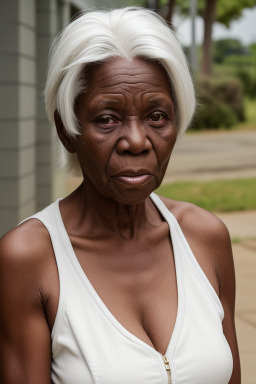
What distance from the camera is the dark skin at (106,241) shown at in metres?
1.83

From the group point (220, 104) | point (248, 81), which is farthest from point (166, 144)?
point (248, 81)

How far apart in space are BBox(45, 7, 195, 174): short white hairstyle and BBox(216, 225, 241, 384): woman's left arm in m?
0.42

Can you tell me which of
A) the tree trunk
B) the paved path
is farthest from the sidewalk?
the tree trunk

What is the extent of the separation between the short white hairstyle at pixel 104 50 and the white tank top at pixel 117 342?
1.01 feet

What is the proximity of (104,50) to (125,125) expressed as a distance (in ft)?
0.55

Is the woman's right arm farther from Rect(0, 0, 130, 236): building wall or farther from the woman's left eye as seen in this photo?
Rect(0, 0, 130, 236): building wall

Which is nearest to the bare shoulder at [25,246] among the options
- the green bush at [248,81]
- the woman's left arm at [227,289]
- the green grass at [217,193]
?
the woman's left arm at [227,289]

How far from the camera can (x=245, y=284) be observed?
20.5 feet

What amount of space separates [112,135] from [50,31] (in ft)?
23.9

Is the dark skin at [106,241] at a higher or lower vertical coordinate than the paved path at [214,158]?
higher

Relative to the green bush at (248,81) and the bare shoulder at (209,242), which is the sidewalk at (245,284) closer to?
the bare shoulder at (209,242)

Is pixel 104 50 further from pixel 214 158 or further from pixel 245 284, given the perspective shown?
pixel 214 158

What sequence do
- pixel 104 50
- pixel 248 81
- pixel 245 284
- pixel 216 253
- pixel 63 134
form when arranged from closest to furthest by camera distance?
pixel 104 50 → pixel 63 134 → pixel 216 253 → pixel 245 284 → pixel 248 81

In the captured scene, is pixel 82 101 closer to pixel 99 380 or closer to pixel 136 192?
pixel 136 192
